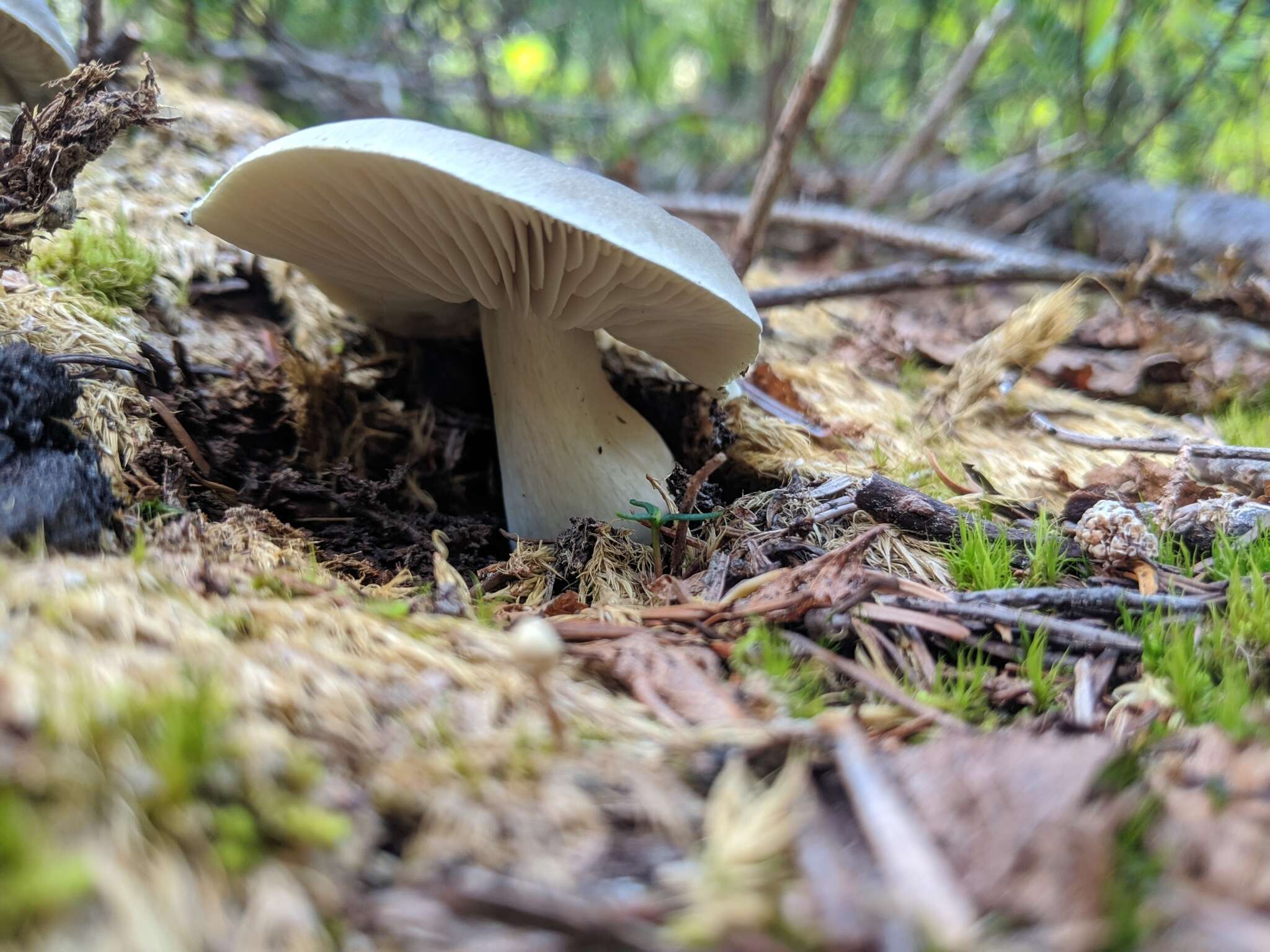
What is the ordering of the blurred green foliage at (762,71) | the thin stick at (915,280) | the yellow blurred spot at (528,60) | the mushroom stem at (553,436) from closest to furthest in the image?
the mushroom stem at (553,436), the thin stick at (915,280), the blurred green foliage at (762,71), the yellow blurred spot at (528,60)

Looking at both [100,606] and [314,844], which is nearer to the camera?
[314,844]

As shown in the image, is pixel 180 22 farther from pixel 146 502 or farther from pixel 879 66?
pixel 879 66

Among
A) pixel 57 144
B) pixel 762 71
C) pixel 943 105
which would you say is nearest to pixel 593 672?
pixel 57 144

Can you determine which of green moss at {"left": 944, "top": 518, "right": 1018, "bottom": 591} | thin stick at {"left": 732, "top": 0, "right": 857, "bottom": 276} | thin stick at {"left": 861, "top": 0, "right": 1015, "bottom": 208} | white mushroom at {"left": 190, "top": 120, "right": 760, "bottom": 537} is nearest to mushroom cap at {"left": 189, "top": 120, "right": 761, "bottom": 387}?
white mushroom at {"left": 190, "top": 120, "right": 760, "bottom": 537}

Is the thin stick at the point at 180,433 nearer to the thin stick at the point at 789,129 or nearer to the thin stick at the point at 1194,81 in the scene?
the thin stick at the point at 789,129

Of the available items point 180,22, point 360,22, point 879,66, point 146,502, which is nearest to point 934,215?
point 879,66

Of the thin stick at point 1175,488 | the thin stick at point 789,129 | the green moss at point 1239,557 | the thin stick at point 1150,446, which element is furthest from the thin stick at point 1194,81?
the green moss at point 1239,557

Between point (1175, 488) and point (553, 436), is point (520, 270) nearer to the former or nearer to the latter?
point (553, 436)
